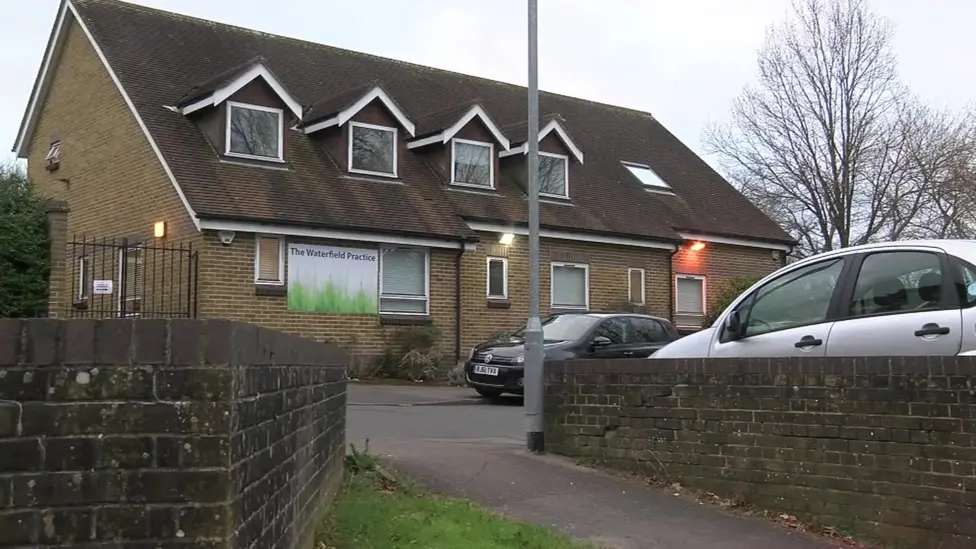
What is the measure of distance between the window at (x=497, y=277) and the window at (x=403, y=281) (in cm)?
179

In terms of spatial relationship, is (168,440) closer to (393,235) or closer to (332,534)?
(332,534)

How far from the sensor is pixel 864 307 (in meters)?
7.31

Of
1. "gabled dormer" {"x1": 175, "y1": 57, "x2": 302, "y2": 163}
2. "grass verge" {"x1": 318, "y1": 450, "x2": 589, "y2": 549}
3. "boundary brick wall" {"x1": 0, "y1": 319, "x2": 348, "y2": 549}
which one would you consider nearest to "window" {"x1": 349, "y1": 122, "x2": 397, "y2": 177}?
"gabled dormer" {"x1": 175, "y1": 57, "x2": 302, "y2": 163}

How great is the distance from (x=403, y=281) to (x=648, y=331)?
6.09 m

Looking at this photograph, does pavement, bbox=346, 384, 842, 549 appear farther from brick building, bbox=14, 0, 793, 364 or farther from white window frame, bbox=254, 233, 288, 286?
brick building, bbox=14, 0, 793, 364

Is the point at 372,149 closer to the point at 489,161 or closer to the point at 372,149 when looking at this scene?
the point at 372,149

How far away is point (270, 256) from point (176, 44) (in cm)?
703

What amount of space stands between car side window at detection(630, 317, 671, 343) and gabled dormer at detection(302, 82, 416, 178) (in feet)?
24.3

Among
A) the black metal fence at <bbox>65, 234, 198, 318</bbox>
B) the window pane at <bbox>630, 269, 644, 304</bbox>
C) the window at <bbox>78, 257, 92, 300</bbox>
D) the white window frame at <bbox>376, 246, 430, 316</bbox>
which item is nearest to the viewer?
the black metal fence at <bbox>65, 234, 198, 318</bbox>

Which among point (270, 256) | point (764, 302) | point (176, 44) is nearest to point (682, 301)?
point (270, 256)

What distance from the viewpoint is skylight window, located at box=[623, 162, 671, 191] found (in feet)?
89.5

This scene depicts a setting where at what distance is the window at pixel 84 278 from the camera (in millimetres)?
20438

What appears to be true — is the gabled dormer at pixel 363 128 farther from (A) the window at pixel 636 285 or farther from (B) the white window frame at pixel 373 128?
(A) the window at pixel 636 285

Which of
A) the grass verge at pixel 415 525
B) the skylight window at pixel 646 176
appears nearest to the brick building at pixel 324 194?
the skylight window at pixel 646 176
